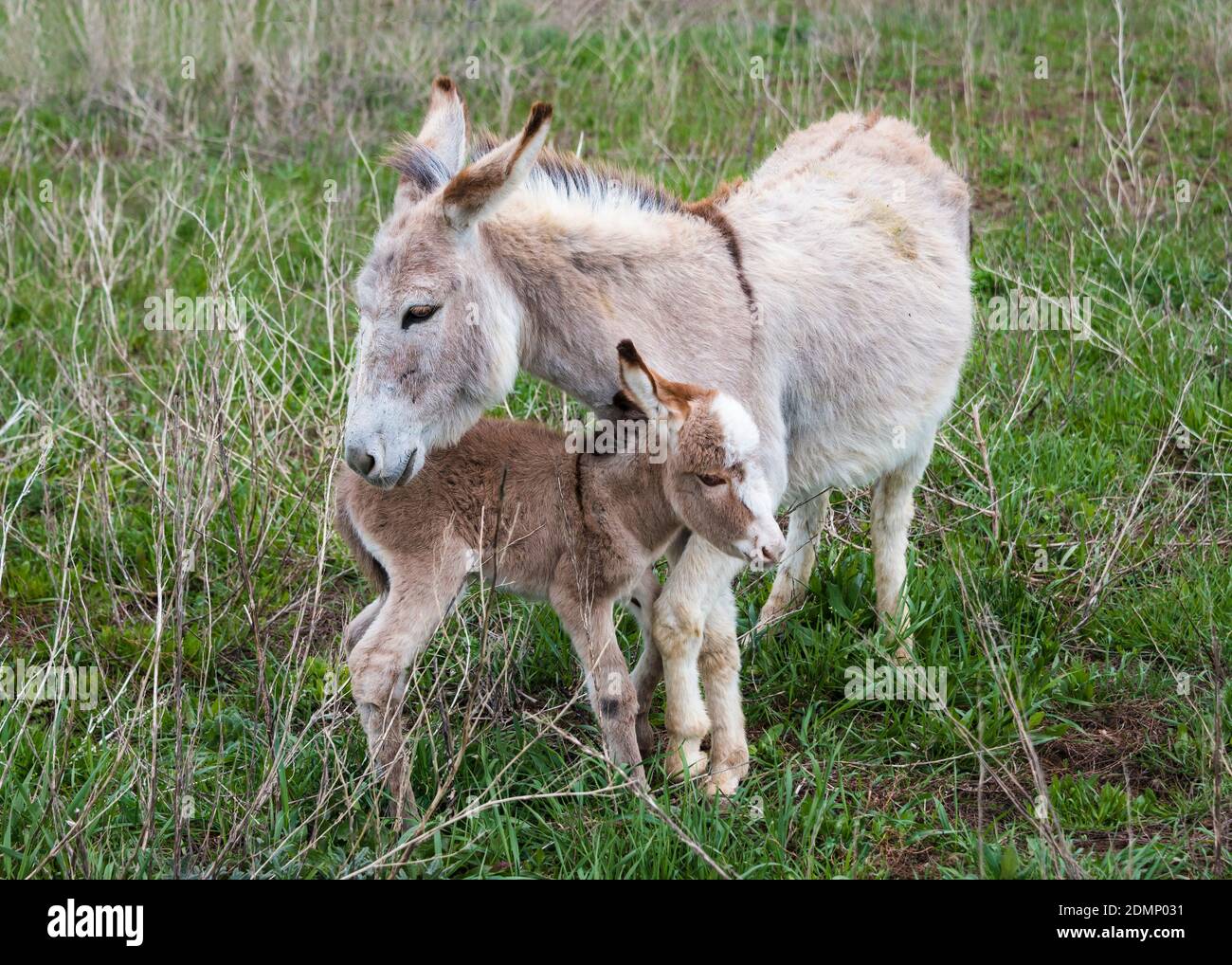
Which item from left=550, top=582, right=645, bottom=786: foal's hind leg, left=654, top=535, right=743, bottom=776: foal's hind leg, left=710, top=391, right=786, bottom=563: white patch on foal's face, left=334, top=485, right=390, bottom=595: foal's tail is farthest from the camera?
left=334, top=485, right=390, bottom=595: foal's tail

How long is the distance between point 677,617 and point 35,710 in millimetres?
2200

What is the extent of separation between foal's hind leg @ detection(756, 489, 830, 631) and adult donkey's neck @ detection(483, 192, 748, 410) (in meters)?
1.27

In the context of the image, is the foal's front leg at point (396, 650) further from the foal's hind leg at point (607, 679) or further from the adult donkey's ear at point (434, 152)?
the adult donkey's ear at point (434, 152)

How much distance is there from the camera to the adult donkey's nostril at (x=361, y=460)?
140 inches

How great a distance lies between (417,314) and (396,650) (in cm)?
95

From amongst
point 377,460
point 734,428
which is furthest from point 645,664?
point 377,460

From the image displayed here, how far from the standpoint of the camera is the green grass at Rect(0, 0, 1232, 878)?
356 centimetres

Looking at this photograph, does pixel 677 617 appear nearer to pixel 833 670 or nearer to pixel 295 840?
pixel 833 670

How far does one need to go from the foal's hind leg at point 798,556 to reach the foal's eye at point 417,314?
1850 mm

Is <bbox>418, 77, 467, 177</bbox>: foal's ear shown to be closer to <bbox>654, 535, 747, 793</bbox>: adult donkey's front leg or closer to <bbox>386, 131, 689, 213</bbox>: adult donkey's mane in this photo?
<bbox>386, 131, 689, 213</bbox>: adult donkey's mane

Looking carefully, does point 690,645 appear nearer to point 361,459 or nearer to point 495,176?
point 361,459

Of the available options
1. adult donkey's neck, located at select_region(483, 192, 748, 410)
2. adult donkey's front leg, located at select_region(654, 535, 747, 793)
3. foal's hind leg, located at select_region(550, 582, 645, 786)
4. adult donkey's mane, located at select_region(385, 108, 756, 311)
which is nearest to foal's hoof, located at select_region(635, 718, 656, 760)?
adult donkey's front leg, located at select_region(654, 535, 747, 793)

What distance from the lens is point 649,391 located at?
3562 millimetres
